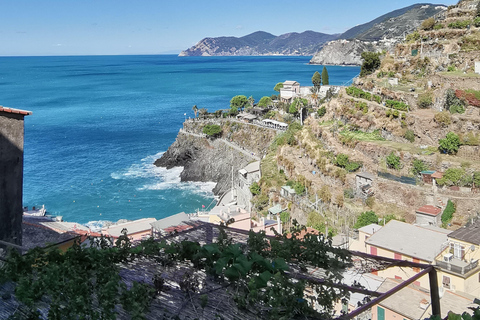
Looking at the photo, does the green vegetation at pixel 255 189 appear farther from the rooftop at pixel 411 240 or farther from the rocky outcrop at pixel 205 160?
the rooftop at pixel 411 240

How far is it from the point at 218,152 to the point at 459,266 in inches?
1177

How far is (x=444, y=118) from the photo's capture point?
2100 centimetres

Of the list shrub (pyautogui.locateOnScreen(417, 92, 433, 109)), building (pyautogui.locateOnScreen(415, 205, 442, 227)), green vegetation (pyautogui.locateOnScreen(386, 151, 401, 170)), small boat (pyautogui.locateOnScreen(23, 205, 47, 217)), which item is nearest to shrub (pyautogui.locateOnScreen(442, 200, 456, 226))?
building (pyautogui.locateOnScreen(415, 205, 442, 227))

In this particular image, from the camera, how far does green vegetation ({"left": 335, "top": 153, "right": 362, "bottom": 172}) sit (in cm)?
2105

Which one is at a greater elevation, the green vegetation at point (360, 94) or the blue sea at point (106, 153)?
the green vegetation at point (360, 94)

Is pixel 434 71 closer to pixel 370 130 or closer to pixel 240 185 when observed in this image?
pixel 370 130

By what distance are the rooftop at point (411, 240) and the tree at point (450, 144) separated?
5.59m

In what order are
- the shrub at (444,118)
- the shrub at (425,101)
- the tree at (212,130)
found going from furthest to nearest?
the tree at (212,130)
the shrub at (425,101)
the shrub at (444,118)

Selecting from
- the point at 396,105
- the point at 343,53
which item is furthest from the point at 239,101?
the point at 343,53

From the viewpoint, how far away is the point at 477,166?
18.5m

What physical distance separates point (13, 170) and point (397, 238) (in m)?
12.6

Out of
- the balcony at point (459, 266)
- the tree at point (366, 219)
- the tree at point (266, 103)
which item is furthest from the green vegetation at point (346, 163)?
the tree at point (266, 103)

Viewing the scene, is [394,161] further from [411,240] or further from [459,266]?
[459,266]

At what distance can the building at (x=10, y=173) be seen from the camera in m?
7.24
